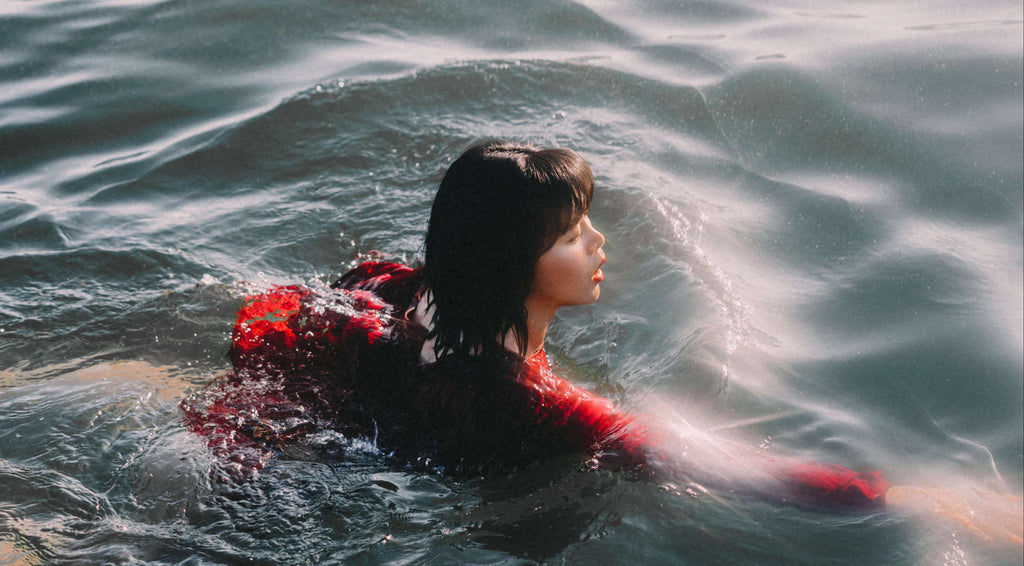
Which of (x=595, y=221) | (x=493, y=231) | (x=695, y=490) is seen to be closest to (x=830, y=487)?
(x=695, y=490)

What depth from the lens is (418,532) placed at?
8.24ft

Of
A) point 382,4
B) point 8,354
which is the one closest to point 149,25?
point 382,4

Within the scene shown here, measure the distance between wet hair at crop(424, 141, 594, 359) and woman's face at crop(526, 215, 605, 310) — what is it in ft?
0.09

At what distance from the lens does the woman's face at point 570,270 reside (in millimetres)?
2375

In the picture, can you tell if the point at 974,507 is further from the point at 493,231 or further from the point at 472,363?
the point at 493,231

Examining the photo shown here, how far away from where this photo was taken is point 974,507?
8.62ft

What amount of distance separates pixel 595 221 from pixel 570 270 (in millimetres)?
2023

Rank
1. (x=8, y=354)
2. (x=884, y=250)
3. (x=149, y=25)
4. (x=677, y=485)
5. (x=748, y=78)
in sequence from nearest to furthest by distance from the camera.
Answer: (x=677, y=485) < (x=8, y=354) < (x=884, y=250) < (x=748, y=78) < (x=149, y=25)

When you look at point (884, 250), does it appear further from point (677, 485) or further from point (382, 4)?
point (382, 4)

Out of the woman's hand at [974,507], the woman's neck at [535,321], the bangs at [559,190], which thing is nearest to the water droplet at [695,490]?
the woman's hand at [974,507]

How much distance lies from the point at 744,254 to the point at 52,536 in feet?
9.68

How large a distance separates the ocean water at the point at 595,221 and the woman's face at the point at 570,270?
0.54m

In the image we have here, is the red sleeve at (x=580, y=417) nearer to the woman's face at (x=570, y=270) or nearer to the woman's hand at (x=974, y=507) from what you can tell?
the woman's face at (x=570, y=270)

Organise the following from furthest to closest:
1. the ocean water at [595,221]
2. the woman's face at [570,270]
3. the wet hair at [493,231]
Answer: the ocean water at [595,221] → the woman's face at [570,270] → the wet hair at [493,231]
